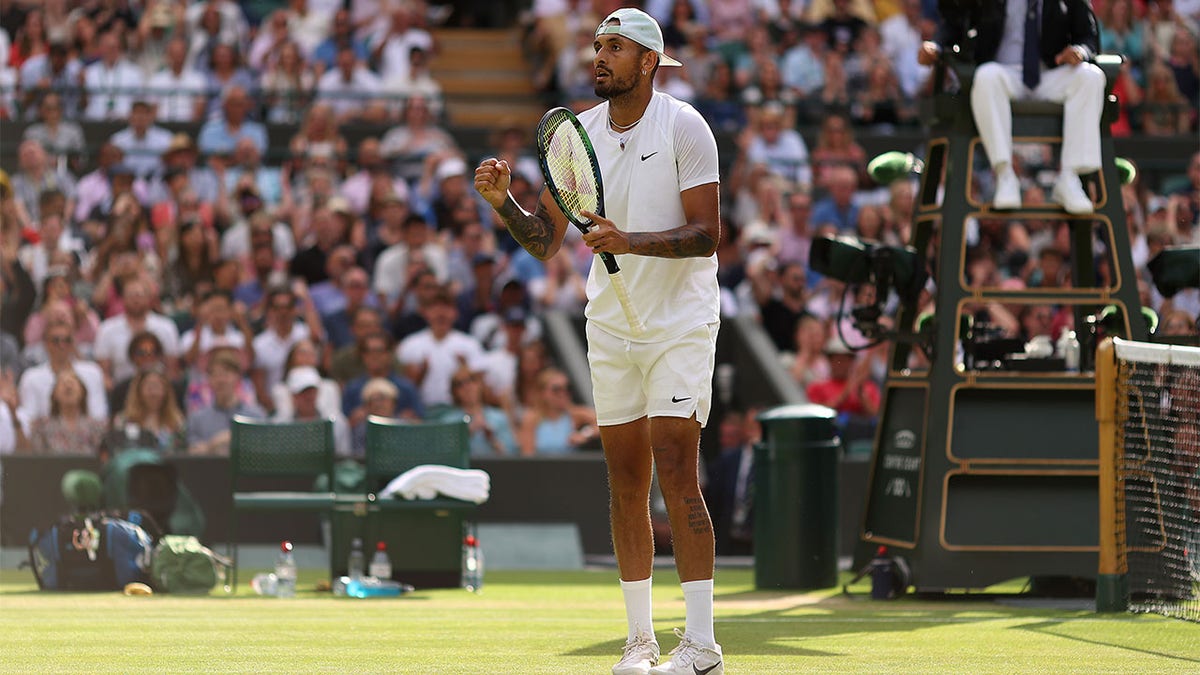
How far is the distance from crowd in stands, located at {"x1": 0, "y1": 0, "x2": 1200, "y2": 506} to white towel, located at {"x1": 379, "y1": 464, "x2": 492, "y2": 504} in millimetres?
2056

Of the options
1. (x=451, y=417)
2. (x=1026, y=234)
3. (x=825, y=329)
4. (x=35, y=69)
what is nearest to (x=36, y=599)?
(x=451, y=417)

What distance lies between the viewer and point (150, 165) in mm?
18562

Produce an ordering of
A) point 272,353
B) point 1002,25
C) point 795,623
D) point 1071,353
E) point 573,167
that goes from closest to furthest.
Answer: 1. point 573,167
2. point 795,623
3. point 1002,25
4. point 1071,353
5. point 272,353

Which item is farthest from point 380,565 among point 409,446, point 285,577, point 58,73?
point 58,73

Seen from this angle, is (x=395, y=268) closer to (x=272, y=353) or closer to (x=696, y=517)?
(x=272, y=353)

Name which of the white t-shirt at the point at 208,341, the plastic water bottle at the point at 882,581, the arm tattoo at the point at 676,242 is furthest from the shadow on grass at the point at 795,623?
the white t-shirt at the point at 208,341

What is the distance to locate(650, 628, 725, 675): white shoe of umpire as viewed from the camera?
6.93 metres

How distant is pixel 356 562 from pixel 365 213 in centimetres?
586

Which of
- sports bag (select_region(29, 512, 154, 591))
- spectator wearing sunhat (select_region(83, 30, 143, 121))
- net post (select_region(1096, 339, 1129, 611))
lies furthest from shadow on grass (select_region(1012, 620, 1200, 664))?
spectator wearing sunhat (select_region(83, 30, 143, 121))

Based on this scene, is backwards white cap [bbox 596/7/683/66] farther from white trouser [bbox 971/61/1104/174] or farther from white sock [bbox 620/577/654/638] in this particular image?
white trouser [bbox 971/61/1104/174]

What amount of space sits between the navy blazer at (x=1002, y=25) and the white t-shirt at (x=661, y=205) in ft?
16.6

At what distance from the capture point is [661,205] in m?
7.22

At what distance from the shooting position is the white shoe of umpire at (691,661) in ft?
22.7

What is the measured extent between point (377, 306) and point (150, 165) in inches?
126
